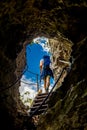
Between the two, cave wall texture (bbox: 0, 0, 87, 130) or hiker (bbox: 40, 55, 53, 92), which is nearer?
cave wall texture (bbox: 0, 0, 87, 130)

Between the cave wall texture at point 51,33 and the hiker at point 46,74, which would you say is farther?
the hiker at point 46,74

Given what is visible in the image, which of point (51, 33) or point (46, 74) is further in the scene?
point (46, 74)

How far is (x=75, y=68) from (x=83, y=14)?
1918 millimetres

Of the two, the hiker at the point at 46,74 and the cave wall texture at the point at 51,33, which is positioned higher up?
the cave wall texture at the point at 51,33

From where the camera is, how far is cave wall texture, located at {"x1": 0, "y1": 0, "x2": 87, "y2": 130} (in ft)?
20.8

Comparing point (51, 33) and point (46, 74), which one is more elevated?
point (51, 33)

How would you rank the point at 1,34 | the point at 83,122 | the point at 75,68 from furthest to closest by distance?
1. the point at 1,34
2. the point at 75,68
3. the point at 83,122

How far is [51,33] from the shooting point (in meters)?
11.5

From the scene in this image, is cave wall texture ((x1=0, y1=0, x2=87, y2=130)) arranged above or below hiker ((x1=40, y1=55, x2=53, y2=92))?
above

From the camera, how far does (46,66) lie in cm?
1434

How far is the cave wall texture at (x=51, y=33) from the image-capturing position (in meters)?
6.33

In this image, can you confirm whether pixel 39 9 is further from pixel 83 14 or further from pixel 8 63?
pixel 8 63

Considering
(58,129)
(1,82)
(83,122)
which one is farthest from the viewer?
(1,82)

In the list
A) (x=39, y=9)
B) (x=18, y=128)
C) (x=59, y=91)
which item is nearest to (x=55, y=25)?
(x=39, y=9)
